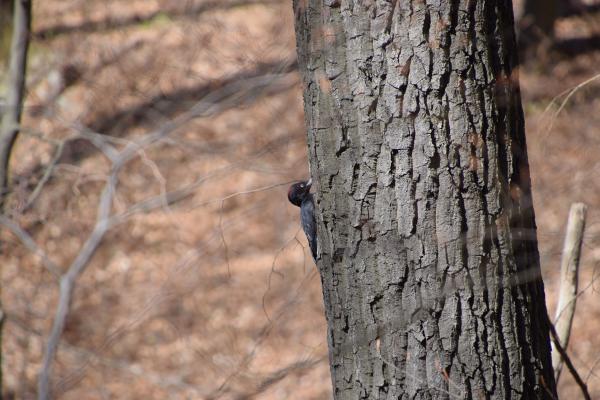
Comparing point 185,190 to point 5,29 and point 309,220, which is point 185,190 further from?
point 5,29

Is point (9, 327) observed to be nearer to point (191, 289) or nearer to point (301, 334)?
point (191, 289)

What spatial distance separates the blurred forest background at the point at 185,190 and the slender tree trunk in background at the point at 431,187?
123 inches

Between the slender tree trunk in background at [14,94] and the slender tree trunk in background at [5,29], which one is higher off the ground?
the slender tree trunk in background at [5,29]

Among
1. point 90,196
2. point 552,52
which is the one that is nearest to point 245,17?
point 90,196

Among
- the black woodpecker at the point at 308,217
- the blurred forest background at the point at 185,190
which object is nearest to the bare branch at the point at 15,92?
the blurred forest background at the point at 185,190

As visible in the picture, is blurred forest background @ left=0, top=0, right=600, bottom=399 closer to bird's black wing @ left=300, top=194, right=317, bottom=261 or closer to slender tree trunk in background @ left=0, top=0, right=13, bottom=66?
slender tree trunk in background @ left=0, top=0, right=13, bottom=66

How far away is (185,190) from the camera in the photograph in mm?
5379

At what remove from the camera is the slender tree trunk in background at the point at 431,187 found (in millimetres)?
→ 1830

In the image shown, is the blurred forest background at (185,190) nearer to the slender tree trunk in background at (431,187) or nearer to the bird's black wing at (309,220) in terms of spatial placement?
the bird's black wing at (309,220)

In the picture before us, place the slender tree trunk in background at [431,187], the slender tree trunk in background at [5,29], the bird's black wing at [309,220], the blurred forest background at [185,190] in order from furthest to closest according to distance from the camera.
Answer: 1. the slender tree trunk in background at [5,29]
2. the blurred forest background at [185,190]
3. the bird's black wing at [309,220]
4. the slender tree trunk in background at [431,187]

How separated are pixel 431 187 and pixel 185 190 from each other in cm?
374

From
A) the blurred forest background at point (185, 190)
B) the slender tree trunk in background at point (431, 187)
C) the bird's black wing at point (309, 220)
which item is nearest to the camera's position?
→ the slender tree trunk in background at point (431, 187)

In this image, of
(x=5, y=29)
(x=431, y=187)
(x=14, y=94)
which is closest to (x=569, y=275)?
(x=431, y=187)

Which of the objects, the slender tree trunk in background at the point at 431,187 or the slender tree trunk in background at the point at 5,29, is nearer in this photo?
the slender tree trunk in background at the point at 431,187
